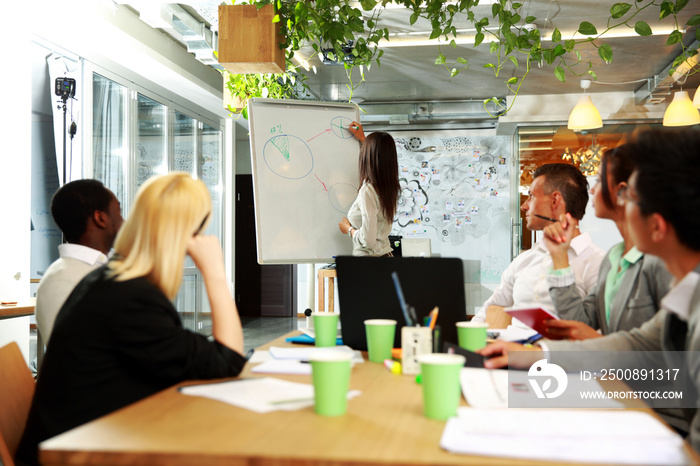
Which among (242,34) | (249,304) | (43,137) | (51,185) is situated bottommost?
(249,304)

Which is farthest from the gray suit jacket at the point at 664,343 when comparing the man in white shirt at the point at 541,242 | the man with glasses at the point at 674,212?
the man in white shirt at the point at 541,242

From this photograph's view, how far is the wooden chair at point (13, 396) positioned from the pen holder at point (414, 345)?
0.90 m

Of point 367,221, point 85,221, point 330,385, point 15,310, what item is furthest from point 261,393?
point 15,310

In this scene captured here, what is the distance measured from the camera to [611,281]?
1878mm

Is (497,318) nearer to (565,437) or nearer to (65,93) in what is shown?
(565,437)

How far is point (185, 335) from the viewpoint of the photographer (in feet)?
4.27

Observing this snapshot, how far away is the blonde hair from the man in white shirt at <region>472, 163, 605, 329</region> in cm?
152

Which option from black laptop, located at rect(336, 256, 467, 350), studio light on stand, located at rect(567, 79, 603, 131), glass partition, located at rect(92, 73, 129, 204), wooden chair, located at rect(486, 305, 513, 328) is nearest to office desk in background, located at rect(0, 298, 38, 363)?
glass partition, located at rect(92, 73, 129, 204)

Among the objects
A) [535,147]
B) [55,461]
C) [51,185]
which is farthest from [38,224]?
[535,147]

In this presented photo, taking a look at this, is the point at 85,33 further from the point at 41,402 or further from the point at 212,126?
the point at 41,402

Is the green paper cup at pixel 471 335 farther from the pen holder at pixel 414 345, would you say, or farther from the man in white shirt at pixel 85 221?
the man in white shirt at pixel 85 221

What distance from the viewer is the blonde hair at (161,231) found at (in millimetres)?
1341

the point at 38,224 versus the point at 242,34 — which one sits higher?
the point at 242,34

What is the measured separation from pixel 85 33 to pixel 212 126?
8.83ft
